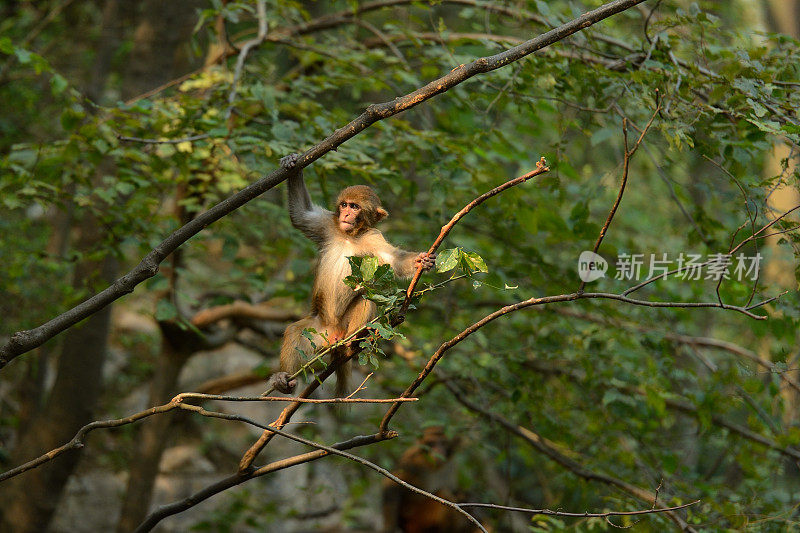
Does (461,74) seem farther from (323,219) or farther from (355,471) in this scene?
(355,471)

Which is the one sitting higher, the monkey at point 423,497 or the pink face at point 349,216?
the pink face at point 349,216

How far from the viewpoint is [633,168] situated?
1371 cm

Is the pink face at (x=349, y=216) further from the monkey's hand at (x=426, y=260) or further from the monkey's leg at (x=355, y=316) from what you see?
the monkey's hand at (x=426, y=260)

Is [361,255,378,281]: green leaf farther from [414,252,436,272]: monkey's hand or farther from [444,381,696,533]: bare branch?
[444,381,696,533]: bare branch

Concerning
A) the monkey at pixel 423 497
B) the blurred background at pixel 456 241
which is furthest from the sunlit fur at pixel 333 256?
the monkey at pixel 423 497

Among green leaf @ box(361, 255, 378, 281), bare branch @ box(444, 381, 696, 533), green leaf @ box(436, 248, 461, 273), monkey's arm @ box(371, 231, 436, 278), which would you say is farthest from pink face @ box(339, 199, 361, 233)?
bare branch @ box(444, 381, 696, 533)

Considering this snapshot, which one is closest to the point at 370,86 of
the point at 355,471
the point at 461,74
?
the point at 461,74

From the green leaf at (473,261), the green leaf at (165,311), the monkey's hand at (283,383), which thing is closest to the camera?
the green leaf at (473,261)

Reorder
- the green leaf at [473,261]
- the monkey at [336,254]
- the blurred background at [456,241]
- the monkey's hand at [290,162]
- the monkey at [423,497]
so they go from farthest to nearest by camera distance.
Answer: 1. the monkey at [423,497]
2. the blurred background at [456,241]
3. the monkey at [336,254]
4. the monkey's hand at [290,162]
5. the green leaf at [473,261]

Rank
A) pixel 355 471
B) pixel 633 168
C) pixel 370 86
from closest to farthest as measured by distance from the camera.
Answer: pixel 370 86 < pixel 355 471 < pixel 633 168

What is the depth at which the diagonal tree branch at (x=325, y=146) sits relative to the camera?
9.93 ft

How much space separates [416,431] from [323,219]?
288 centimetres

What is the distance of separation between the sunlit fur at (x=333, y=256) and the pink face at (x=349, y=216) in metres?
0.03

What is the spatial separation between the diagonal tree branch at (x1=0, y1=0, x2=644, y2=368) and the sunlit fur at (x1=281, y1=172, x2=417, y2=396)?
1505 millimetres
